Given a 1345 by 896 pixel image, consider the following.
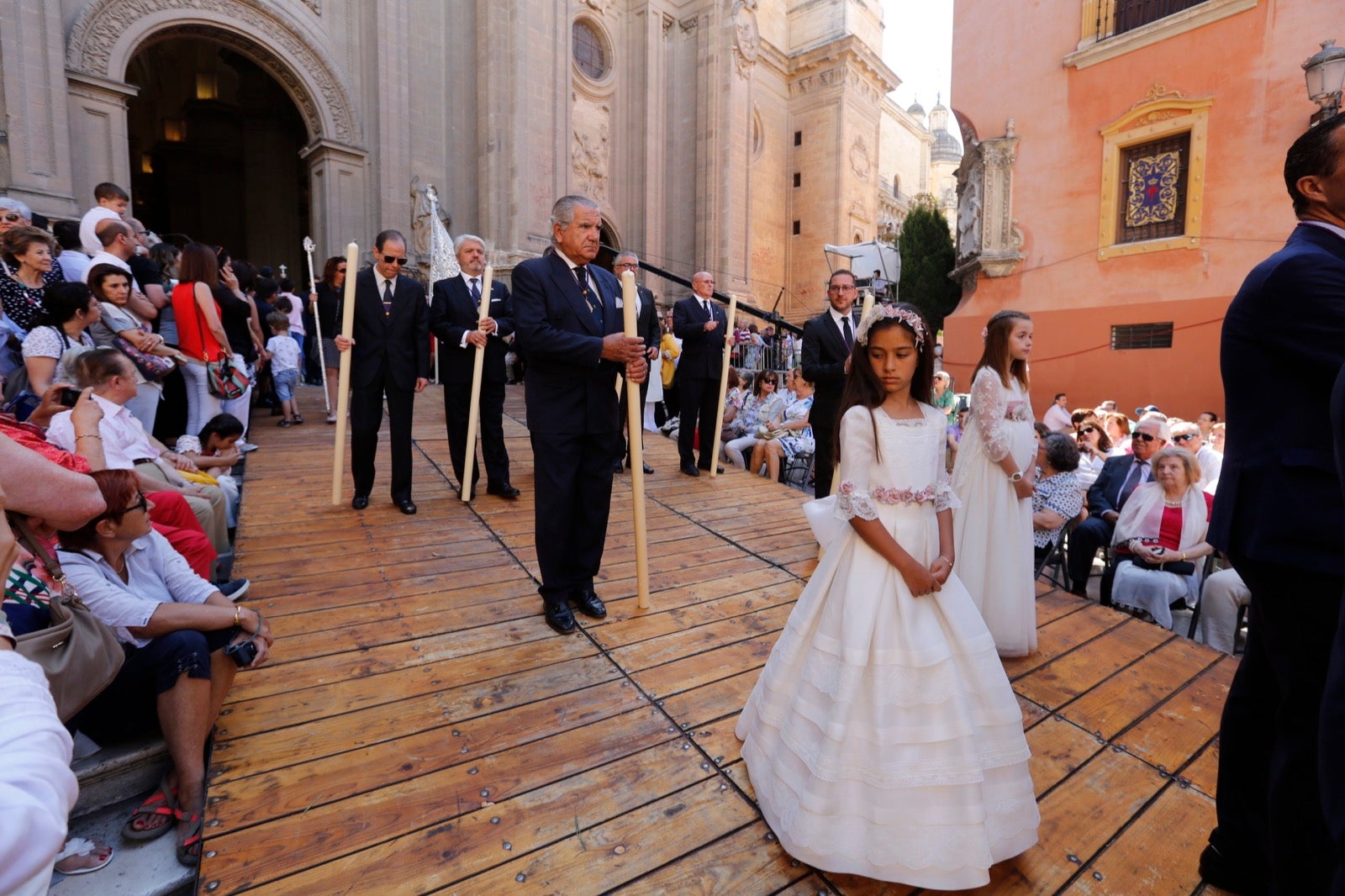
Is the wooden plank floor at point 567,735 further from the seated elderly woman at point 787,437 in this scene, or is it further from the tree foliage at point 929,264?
the tree foliage at point 929,264

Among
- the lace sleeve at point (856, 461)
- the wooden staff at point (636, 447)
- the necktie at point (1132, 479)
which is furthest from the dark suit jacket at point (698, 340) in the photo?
the lace sleeve at point (856, 461)

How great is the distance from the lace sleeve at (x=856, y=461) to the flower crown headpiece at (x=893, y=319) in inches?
10.8

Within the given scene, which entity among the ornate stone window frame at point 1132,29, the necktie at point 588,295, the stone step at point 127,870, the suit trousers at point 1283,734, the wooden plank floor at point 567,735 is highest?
the ornate stone window frame at point 1132,29

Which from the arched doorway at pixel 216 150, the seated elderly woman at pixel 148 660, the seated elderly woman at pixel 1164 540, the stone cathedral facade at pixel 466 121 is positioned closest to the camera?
the seated elderly woman at pixel 148 660

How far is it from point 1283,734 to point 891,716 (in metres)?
0.93

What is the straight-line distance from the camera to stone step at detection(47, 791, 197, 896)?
196cm

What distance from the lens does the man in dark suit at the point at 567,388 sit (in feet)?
11.0

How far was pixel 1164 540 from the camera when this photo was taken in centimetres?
470

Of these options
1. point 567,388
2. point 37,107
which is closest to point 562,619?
point 567,388

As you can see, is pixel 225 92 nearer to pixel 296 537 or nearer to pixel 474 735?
pixel 296 537

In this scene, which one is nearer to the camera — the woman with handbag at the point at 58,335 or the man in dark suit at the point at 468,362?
the woman with handbag at the point at 58,335

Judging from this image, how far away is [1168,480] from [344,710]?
5.22 m

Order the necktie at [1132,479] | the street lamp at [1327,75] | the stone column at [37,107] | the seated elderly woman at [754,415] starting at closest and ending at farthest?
the necktie at [1132,479], the street lamp at [1327,75], the seated elderly woman at [754,415], the stone column at [37,107]

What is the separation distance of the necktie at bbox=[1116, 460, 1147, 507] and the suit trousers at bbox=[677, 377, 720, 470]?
11.9ft
